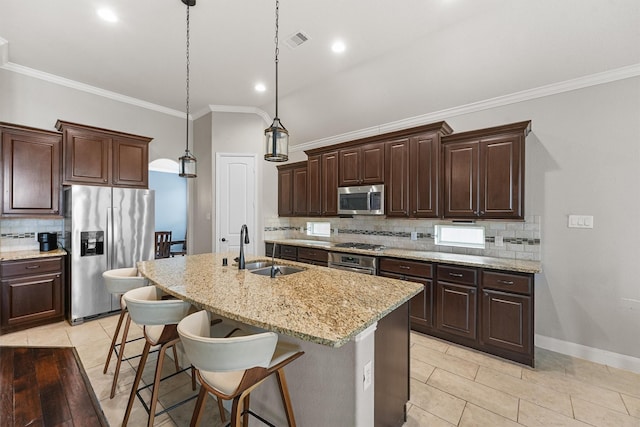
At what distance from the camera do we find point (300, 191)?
5.02 metres

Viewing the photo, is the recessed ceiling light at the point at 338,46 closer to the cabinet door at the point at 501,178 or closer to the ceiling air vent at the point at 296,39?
the ceiling air vent at the point at 296,39

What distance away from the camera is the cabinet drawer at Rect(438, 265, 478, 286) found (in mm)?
2854

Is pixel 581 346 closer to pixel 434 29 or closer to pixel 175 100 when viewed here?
pixel 434 29

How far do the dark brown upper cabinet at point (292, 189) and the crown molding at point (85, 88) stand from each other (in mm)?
2078

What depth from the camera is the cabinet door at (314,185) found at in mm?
4660

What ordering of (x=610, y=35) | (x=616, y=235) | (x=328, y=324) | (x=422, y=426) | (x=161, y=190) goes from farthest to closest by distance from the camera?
(x=161, y=190) → (x=616, y=235) → (x=610, y=35) → (x=422, y=426) → (x=328, y=324)

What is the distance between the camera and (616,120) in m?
2.64

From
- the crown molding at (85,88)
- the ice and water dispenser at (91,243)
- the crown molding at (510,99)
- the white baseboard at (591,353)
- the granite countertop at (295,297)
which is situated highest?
the crown molding at (85,88)

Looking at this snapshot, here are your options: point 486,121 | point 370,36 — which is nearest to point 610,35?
point 486,121

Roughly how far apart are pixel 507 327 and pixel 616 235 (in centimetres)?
131

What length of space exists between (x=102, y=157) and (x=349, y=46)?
350 cm

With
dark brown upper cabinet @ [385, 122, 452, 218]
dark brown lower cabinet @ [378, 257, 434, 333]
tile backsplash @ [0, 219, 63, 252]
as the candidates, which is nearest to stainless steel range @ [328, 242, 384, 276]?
dark brown lower cabinet @ [378, 257, 434, 333]

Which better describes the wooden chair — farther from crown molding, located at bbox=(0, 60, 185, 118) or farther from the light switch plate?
the light switch plate

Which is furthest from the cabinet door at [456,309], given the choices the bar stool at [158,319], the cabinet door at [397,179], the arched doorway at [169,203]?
the arched doorway at [169,203]
